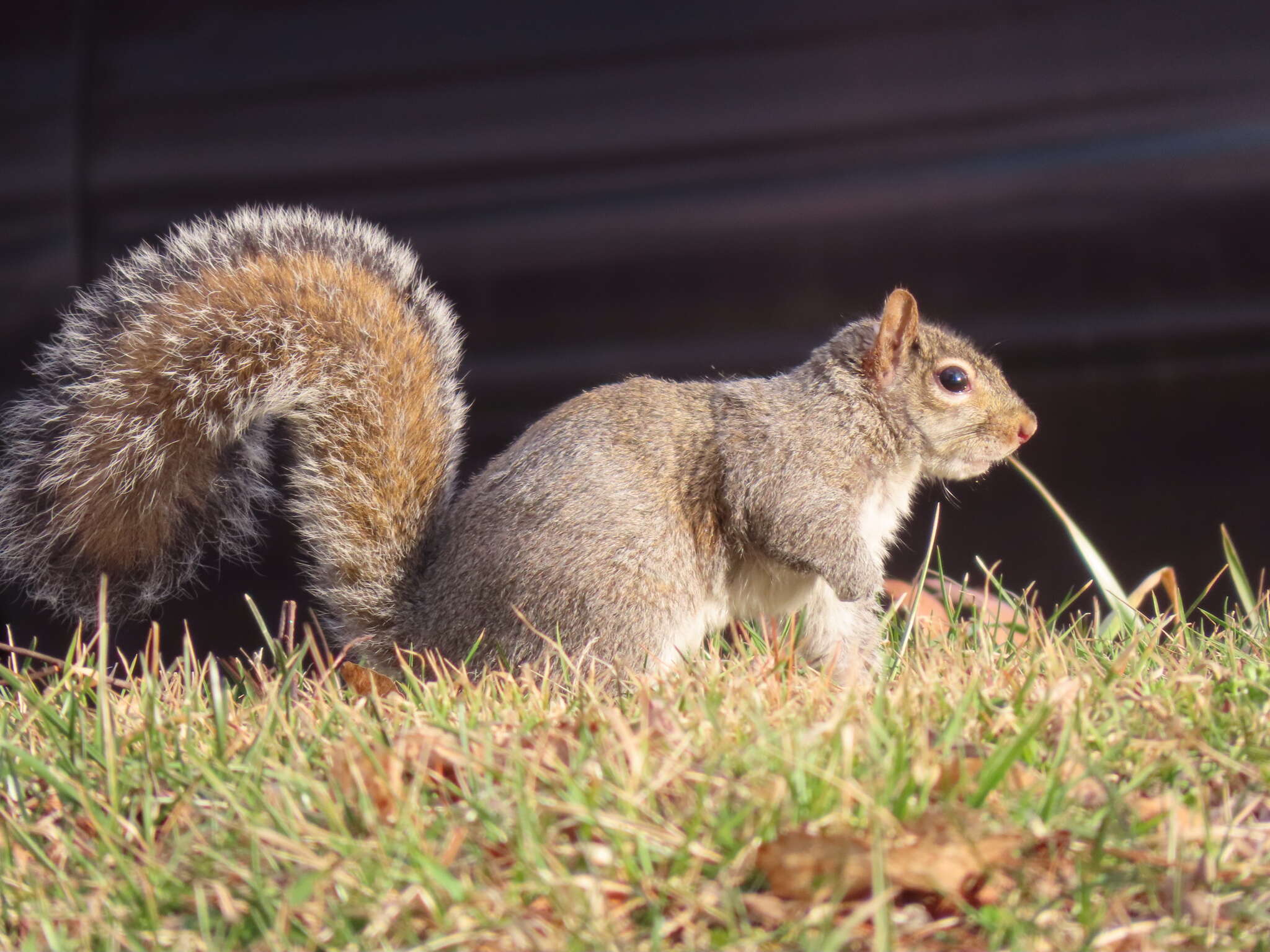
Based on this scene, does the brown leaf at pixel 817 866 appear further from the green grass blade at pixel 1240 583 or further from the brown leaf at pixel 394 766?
the green grass blade at pixel 1240 583

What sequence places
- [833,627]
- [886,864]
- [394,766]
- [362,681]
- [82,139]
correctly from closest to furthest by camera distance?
[886,864] → [394,766] → [362,681] → [833,627] → [82,139]

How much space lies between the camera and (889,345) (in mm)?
1520

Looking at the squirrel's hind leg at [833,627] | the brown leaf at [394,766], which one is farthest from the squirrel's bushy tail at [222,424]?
the brown leaf at [394,766]

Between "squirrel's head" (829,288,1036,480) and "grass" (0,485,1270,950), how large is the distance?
0.53 meters

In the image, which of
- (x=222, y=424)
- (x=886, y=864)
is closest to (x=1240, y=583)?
(x=886, y=864)

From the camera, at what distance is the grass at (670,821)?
0.68 meters

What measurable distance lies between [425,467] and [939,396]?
677 mm

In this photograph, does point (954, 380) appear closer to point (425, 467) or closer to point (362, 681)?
point (425, 467)

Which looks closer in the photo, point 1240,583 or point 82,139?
point 1240,583

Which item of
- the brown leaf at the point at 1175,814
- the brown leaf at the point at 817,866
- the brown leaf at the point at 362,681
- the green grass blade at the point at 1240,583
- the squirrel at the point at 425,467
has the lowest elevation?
the brown leaf at the point at 362,681

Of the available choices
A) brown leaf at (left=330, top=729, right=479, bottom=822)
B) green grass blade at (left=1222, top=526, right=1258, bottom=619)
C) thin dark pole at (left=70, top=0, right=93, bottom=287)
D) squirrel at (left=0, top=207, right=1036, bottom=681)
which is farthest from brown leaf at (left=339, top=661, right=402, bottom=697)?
thin dark pole at (left=70, top=0, right=93, bottom=287)

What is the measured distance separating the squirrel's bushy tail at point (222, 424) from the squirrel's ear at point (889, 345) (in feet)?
1.89

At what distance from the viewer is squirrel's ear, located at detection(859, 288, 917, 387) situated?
1501mm

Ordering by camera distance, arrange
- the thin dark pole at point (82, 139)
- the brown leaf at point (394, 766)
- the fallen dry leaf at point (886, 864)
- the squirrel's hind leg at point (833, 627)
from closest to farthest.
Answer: the fallen dry leaf at point (886, 864)
the brown leaf at point (394, 766)
the squirrel's hind leg at point (833, 627)
the thin dark pole at point (82, 139)
